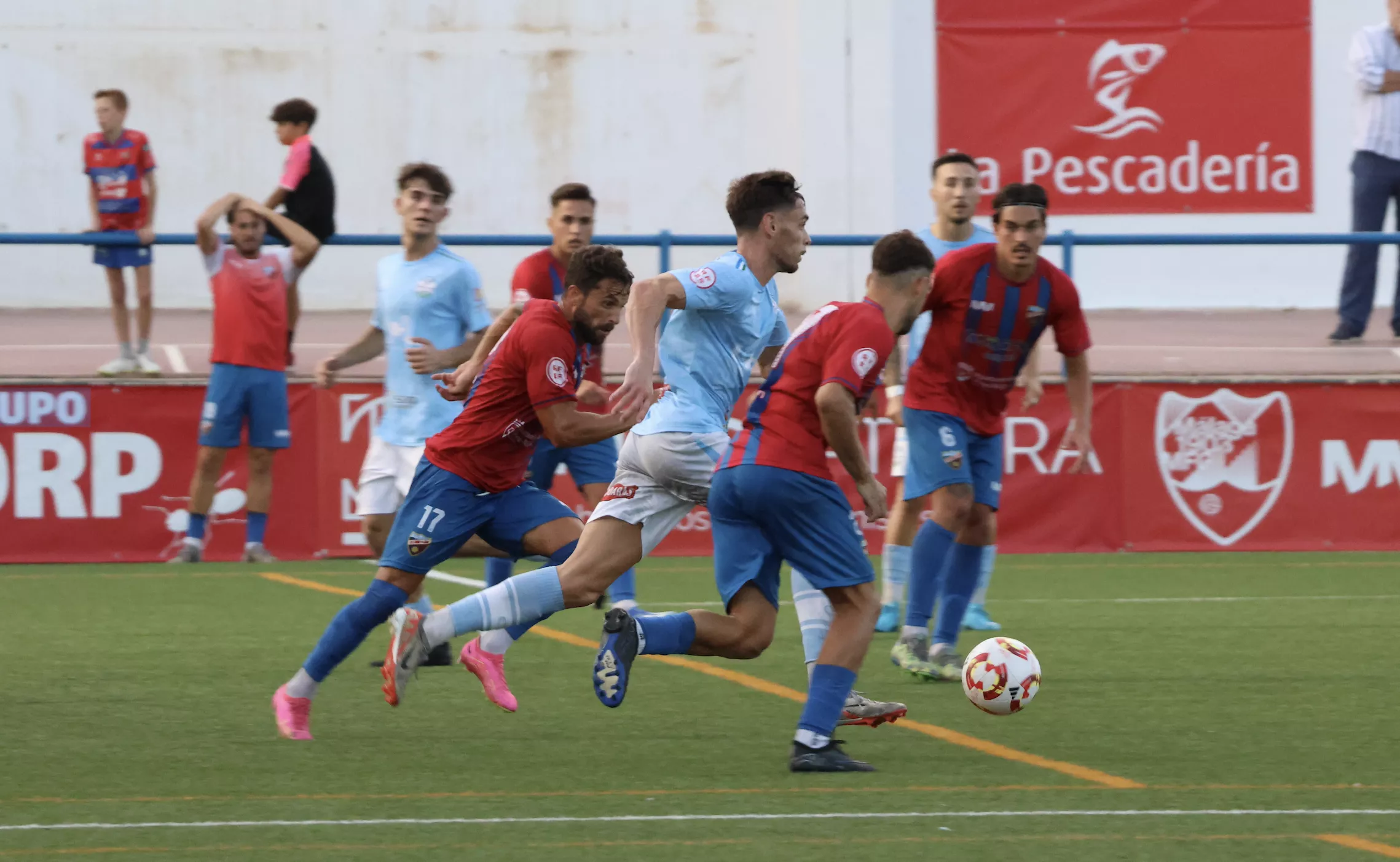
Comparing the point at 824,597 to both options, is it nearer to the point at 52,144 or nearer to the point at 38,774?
the point at 38,774

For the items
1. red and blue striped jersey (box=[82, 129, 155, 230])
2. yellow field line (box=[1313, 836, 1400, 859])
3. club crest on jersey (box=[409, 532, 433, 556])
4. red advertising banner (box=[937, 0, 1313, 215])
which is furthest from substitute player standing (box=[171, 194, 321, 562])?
red advertising banner (box=[937, 0, 1313, 215])

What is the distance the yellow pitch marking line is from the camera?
603cm

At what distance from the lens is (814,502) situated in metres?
6.03

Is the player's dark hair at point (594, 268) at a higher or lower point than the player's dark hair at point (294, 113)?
lower

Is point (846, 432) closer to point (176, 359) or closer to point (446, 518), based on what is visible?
point (446, 518)

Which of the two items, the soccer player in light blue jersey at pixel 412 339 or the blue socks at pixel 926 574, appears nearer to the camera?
the blue socks at pixel 926 574

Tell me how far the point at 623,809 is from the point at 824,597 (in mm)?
1485

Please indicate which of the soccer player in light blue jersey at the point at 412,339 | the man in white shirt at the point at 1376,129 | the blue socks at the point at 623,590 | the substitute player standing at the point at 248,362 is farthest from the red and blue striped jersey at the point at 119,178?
the man in white shirt at the point at 1376,129

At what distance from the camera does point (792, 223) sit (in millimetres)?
6379

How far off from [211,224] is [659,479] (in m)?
6.30

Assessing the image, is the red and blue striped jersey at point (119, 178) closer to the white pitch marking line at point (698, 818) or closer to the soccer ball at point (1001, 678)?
the soccer ball at point (1001, 678)

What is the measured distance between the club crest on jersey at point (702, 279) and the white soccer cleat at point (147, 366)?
7287mm

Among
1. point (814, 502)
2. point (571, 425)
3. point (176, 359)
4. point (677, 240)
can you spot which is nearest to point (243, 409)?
point (176, 359)

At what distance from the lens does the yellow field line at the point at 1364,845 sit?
497 centimetres
